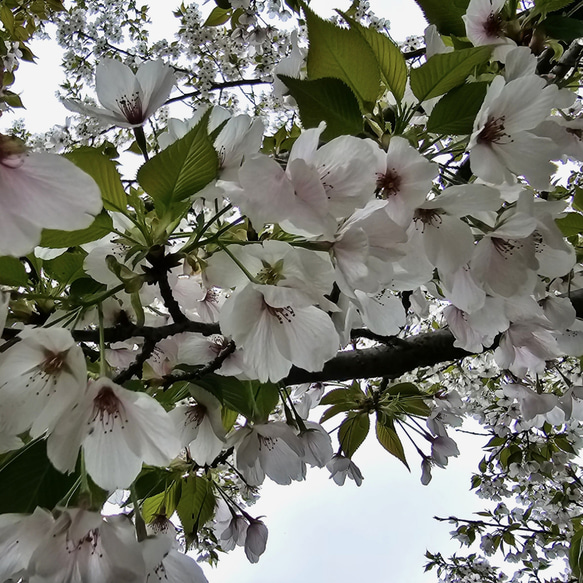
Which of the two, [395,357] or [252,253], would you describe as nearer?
[252,253]

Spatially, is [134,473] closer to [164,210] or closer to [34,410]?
[34,410]

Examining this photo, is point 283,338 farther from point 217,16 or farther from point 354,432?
point 217,16

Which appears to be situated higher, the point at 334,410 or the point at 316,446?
the point at 334,410

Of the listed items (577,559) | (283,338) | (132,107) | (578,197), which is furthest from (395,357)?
(577,559)

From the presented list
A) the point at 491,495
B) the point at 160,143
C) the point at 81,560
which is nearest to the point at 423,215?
the point at 160,143

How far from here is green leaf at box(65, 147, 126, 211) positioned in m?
0.52

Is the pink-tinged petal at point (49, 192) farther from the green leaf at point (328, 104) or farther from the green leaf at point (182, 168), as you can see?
the green leaf at point (328, 104)

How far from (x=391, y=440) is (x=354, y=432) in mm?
134

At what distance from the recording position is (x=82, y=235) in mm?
542

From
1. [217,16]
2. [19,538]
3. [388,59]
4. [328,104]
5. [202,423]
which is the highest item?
[217,16]

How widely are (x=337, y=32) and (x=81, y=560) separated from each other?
58cm

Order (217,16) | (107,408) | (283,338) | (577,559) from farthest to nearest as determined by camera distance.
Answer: (217,16), (577,559), (283,338), (107,408)

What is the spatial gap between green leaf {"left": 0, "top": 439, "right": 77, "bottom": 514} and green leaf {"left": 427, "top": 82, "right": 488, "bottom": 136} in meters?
0.56

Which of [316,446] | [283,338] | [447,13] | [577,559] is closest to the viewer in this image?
[283,338]
